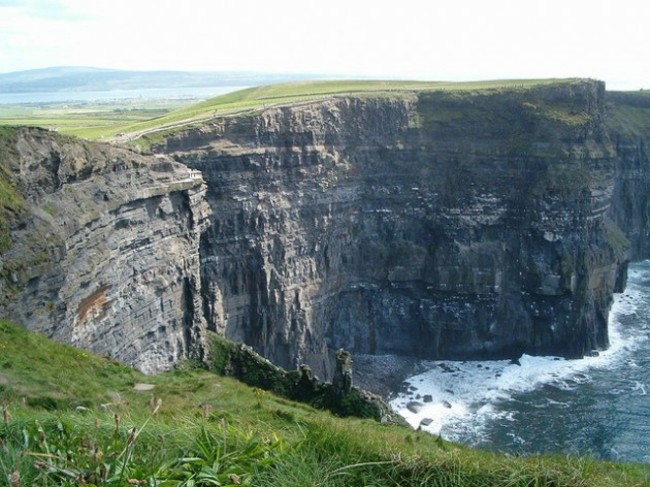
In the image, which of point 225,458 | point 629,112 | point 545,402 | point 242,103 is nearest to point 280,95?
point 242,103

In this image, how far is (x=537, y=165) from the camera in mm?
66312

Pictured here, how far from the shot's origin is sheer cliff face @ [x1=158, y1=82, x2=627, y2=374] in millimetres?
63281

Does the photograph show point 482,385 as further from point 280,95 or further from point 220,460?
point 220,460

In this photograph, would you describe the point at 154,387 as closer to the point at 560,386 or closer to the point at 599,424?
the point at 599,424

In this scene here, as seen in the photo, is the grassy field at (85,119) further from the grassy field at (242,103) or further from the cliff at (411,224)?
the cliff at (411,224)

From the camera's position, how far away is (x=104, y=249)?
32.4 m

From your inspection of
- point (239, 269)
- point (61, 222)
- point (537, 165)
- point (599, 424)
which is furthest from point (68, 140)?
point (537, 165)

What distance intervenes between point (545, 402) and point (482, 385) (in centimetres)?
606

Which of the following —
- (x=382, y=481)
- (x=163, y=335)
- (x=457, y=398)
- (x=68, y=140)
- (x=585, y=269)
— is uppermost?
(x=68, y=140)

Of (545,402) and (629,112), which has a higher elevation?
(629,112)

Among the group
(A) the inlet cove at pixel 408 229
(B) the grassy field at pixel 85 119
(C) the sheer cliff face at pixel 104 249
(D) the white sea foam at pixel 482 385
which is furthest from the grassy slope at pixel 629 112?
(C) the sheer cliff face at pixel 104 249

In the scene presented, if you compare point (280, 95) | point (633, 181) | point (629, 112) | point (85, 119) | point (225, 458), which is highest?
point (280, 95)

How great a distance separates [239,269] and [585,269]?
3445cm

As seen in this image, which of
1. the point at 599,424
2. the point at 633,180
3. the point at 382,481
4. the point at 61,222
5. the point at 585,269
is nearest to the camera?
the point at 382,481
